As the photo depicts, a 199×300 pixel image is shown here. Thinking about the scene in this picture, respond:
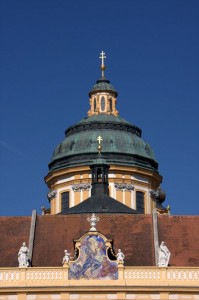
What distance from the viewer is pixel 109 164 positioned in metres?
74.3

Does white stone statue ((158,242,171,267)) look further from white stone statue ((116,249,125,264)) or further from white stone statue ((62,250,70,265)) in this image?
white stone statue ((62,250,70,265))

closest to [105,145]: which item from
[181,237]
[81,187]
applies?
[81,187]

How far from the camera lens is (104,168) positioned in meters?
65.4

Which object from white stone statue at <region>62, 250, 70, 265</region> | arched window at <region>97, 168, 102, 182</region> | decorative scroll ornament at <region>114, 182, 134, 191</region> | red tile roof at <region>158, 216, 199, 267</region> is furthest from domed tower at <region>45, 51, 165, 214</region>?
white stone statue at <region>62, 250, 70, 265</region>

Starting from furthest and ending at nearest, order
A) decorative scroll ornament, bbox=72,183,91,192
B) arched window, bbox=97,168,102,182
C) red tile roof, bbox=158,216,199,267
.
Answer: decorative scroll ornament, bbox=72,183,91,192, arched window, bbox=97,168,102,182, red tile roof, bbox=158,216,199,267

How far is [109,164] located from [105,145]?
9.00 feet

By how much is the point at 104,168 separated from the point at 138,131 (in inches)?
623

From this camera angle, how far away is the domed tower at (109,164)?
7400 centimetres

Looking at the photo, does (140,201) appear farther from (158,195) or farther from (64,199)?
(64,199)

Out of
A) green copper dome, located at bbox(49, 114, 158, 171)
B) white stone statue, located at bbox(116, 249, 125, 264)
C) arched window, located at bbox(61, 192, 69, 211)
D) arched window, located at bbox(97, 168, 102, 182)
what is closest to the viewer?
white stone statue, located at bbox(116, 249, 125, 264)

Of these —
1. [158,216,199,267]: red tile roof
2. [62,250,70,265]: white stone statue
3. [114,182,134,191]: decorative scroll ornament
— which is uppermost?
[114,182,134,191]: decorative scroll ornament

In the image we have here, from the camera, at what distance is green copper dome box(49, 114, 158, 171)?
75.6m

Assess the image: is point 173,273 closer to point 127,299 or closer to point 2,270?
point 127,299

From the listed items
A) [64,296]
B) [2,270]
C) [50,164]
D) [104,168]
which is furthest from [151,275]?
[50,164]
